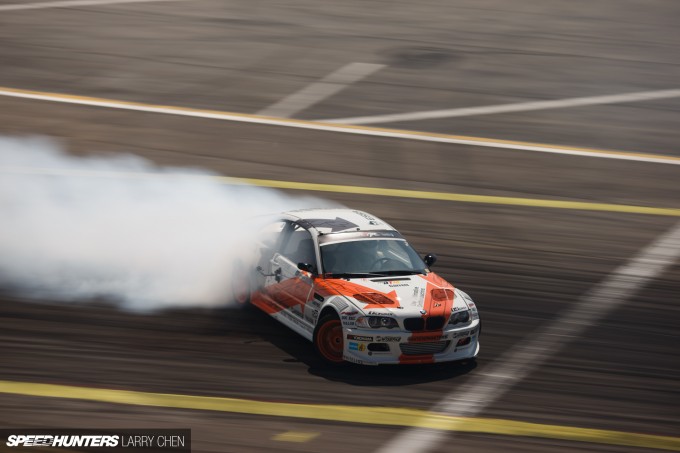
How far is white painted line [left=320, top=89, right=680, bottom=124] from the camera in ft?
70.0

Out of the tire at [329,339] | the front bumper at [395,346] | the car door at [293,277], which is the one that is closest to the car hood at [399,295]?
the front bumper at [395,346]

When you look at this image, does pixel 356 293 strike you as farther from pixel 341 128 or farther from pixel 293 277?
pixel 341 128

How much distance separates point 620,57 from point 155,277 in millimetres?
16583

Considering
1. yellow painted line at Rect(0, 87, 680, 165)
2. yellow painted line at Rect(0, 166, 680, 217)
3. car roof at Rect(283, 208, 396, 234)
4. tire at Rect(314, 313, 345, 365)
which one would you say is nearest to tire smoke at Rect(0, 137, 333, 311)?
yellow painted line at Rect(0, 166, 680, 217)

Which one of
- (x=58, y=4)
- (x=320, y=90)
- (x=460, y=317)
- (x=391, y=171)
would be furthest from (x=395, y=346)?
(x=58, y=4)

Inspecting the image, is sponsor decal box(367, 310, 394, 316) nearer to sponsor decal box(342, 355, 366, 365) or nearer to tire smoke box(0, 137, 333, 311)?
sponsor decal box(342, 355, 366, 365)

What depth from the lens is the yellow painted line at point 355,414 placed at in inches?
353

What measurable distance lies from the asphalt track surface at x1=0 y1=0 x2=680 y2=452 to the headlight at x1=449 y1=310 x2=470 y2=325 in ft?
1.85

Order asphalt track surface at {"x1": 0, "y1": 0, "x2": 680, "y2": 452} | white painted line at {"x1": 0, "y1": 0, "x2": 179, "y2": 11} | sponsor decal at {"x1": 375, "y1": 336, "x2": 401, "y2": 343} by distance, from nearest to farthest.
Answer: asphalt track surface at {"x1": 0, "y1": 0, "x2": 680, "y2": 452} → sponsor decal at {"x1": 375, "y1": 336, "x2": 401, "y2": 343} → white painted line at {"x1": 0, "y1": 0, "x2": 179, "y2": 11}

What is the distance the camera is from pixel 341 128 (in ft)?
68.1

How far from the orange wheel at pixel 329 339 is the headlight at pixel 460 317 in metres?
1.19

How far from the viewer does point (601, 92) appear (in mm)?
23422

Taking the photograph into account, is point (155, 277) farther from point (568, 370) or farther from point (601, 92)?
point (601, 92)

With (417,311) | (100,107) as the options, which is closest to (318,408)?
(417,311)
